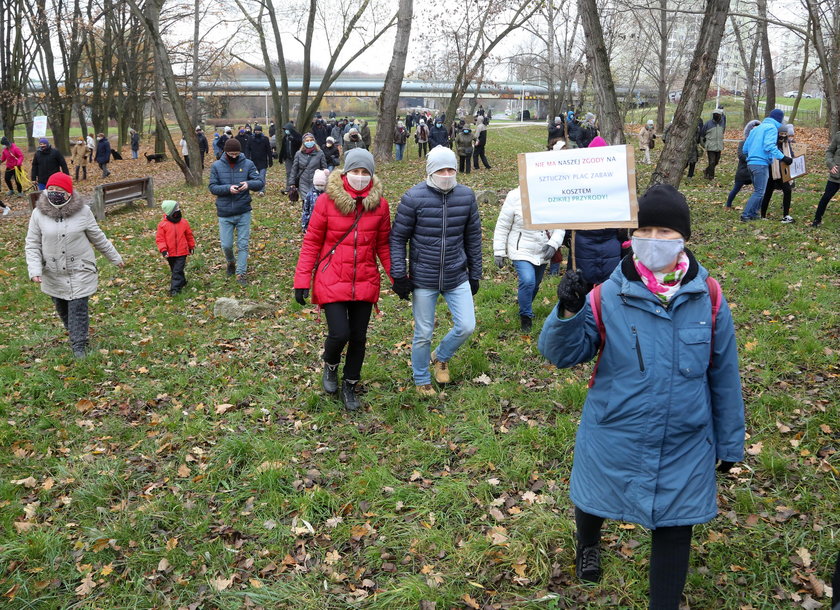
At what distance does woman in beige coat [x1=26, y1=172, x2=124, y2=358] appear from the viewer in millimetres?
6945

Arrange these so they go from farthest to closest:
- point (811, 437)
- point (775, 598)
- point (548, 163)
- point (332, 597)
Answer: point (811, 437) → point (548, 163) → point (332, 597) → point (775, 598)

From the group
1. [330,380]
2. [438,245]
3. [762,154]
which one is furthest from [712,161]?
[330,380]

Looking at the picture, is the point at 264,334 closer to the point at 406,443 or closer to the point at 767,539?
the point at 406,443

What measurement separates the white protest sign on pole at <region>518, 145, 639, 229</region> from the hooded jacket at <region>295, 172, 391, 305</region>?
5.33ft

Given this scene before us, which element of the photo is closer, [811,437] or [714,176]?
[811,437]

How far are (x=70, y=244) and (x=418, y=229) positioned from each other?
160 inches

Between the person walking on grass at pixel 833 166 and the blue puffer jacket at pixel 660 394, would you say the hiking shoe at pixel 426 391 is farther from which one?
the person walking on grass at pixel 833 166

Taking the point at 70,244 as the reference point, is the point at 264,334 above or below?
below

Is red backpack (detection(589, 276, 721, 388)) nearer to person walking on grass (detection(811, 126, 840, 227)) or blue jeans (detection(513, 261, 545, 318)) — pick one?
blue jeans (detection(513, 261, 545, 318))

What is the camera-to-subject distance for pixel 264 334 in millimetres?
8133

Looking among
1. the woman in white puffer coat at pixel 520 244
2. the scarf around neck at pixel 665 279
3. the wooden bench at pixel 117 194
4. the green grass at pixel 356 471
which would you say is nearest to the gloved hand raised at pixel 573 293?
the scarf around neck at pixel 665 279

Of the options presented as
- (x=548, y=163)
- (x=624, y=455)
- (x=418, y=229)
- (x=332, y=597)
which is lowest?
(x=332, y=597)

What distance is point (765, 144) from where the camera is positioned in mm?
11211

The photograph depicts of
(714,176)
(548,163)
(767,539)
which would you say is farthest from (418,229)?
(714,176)
